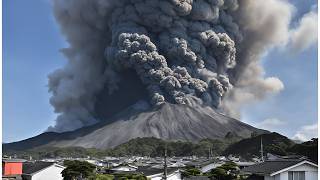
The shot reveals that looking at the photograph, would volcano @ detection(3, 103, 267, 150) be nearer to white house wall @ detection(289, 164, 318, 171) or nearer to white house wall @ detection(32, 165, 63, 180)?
white house wall @ detection(32, 165, 63, 180)

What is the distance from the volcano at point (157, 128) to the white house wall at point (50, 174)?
6673 centimetres

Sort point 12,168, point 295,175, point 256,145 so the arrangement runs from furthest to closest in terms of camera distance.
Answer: point 256,145 < point 12,168 < point 295,175

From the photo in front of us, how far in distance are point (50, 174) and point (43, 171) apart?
55 cm

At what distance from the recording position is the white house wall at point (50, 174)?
24.2m

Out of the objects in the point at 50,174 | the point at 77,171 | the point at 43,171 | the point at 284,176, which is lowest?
the point at 50,174

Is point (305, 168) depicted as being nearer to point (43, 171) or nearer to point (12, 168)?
point (12, 168)

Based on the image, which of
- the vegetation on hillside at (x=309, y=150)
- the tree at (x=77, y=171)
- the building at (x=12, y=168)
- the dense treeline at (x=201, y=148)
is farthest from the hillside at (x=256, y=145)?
the building at (x=12, y=168)

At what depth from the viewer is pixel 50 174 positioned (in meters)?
24.9

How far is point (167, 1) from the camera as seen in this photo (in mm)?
83812

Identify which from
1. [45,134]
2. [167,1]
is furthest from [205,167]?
[45,134]

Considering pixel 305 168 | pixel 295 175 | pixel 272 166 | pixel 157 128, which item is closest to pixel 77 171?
pixel 272 166

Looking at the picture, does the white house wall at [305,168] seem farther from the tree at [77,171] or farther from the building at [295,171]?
the tree at [77,171]

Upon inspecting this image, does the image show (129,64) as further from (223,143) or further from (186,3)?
(223,143)

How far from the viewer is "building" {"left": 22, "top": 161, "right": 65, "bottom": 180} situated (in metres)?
23.8
